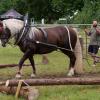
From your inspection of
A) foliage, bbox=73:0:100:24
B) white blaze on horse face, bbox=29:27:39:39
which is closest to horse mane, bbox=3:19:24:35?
white blaze on horse face, bbox=29:27:39:39

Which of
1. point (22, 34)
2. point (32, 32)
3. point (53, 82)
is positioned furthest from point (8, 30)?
point (53, 82)

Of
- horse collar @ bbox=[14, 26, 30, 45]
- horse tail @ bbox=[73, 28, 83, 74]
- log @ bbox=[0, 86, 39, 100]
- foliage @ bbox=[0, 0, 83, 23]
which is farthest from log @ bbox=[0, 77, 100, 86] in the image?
foliage @ bbox=[0, 0, 83, 23]

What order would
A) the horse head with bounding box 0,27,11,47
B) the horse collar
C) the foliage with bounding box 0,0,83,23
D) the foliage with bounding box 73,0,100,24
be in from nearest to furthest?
the horse head with bounding box 0,27,11,47
the horse collar
the foliage with bounding box 73,0,100,24
the foliage with bounding box 0,0,83,23

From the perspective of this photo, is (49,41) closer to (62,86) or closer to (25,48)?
(25,48)

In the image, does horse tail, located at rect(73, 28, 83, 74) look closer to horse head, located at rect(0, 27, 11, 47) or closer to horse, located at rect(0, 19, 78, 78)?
horse, located at rect(0, 19, 78, 78)

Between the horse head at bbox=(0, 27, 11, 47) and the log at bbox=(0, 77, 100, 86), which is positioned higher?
the horse head at bbox=(0, 27, 11, 47)

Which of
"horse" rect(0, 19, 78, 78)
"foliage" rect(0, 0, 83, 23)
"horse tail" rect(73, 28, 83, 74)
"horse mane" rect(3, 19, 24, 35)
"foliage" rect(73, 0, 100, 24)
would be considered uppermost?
"horse mane" rect(3, 19, 24, 35)

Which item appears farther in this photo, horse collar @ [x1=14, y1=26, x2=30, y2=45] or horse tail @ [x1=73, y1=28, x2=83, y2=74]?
horse tail @ [x1=73, y1=28, x2=83, y2=74]

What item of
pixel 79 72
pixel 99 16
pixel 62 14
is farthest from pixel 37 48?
pixel 62 14

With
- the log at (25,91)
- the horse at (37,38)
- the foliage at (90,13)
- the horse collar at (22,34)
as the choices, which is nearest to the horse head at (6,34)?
the horse at (37,38)

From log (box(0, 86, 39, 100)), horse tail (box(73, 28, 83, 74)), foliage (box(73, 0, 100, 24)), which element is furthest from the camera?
foliage (box(73, 0, 100, 24))

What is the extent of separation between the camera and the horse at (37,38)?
12141 millimetres

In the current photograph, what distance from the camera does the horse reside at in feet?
39.8

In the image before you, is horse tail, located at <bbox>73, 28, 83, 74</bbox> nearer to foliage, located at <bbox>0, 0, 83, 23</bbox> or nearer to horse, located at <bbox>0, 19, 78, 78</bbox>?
horse, located at <bbox>0, 19, 78, 78</bbox>
